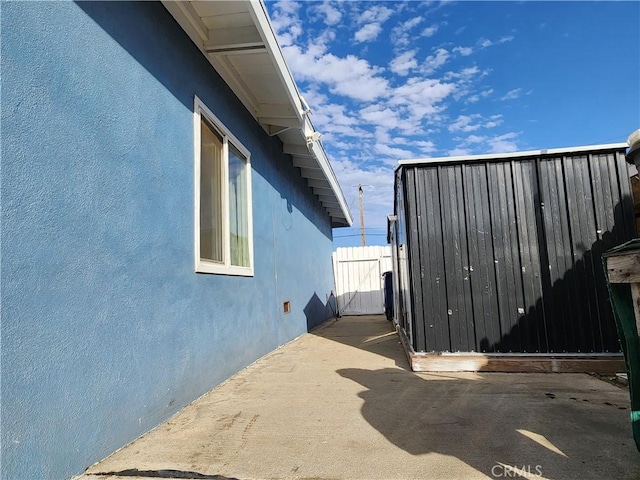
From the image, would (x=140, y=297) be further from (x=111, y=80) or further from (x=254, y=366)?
(x=254, y=366)

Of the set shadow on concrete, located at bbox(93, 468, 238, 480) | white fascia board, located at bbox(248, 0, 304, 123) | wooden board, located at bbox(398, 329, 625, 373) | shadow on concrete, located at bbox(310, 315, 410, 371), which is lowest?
shadow on concrete, located at bbox(310, 315, 410, 371)

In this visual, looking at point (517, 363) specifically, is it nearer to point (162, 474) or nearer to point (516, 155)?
point (516, 155)

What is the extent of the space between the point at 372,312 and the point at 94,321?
1214cm

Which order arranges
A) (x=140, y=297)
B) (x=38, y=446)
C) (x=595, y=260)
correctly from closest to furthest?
(x=38, y=446) < (x=140, y=297) < (x=595, y=260)

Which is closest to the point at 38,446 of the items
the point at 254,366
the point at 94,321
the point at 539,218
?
the point at 94,321

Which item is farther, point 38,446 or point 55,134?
point 55,134

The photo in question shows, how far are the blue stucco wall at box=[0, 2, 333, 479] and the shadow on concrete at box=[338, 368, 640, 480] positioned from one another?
172cm

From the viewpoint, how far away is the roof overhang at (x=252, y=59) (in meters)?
3.51

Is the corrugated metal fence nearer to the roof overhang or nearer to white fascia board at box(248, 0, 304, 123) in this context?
white fascia board at box(248, 0, 304, 123)

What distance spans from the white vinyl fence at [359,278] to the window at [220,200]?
354 inches

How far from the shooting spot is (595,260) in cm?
415

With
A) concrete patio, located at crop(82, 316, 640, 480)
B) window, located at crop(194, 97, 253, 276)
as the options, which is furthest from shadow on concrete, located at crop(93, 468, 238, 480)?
window, located at crop(194, 97, 253, 276)

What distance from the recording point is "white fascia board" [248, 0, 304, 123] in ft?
11.2

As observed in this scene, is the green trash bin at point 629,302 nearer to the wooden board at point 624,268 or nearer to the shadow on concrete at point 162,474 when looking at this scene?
the wooden board at point 624,268
